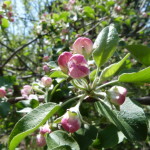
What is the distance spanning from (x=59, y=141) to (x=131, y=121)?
0.80 ft

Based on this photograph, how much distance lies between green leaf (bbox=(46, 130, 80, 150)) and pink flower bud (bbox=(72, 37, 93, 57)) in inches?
11.0

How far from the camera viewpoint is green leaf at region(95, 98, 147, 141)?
65 cm

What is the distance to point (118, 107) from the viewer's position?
0.67 m

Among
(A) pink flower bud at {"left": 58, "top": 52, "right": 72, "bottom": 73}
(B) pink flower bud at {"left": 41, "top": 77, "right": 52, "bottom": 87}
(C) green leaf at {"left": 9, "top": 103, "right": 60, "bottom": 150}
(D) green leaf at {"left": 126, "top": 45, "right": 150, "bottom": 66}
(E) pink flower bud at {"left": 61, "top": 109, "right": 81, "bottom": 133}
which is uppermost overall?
(B) pink flower bud at {"left": 41, "top": 77, "right": 52, "bottom": 87}

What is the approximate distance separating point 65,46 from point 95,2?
1324 millimetres

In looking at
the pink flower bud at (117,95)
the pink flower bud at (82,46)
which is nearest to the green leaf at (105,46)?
the pink flower bud at (82,46)

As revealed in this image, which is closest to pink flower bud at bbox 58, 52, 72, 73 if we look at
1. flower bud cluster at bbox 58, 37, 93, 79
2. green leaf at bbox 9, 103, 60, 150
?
flower bud cluster at bbox 58, 37, 93, 79

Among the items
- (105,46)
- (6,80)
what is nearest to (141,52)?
(105,46)

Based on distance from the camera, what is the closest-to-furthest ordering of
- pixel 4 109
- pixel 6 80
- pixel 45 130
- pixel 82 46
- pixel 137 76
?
pixel 137 76, pixel 82 46, pixel 45 130, pixel 4 109, pixel 6 80

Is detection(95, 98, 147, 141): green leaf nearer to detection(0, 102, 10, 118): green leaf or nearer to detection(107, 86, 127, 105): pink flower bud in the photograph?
detection(107, 86, 127, 105): pink flower bud

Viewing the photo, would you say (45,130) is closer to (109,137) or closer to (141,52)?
(109,137)

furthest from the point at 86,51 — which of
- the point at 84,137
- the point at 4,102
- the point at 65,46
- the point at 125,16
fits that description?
the point at 125,16

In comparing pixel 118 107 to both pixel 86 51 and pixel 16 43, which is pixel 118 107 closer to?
pixel 86 51

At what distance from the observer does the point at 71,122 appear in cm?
66
